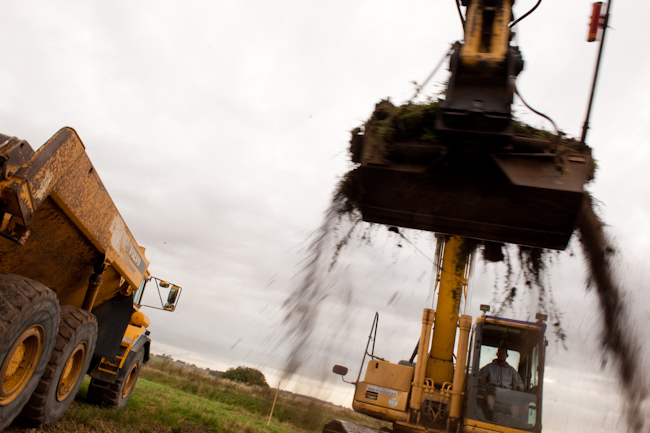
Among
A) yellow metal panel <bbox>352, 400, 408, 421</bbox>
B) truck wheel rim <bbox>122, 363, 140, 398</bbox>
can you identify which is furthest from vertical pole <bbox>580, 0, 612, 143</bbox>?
truck wheel rim <bbox>122, 363, 140, 398</bbox>

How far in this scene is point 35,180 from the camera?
312cm

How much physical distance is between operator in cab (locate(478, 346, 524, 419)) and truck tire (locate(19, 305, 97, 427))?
A: 14.4 ft

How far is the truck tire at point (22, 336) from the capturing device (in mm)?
3221

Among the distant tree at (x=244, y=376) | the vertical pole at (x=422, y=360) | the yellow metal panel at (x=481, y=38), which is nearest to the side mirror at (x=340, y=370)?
the vertical pole at (x=422, y=360)

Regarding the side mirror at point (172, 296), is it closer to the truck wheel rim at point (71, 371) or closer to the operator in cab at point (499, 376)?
the truck wheel rim at point (71, 371)

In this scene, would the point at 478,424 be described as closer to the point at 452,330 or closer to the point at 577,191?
the point at 452,330

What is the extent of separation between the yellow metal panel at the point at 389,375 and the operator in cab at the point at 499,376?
869 mm

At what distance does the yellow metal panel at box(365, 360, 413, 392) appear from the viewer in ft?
19.1

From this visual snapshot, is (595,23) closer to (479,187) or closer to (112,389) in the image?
(479,187)

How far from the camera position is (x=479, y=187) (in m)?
3.65

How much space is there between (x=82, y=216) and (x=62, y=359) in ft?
4.80

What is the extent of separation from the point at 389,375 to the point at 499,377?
52.2 inches

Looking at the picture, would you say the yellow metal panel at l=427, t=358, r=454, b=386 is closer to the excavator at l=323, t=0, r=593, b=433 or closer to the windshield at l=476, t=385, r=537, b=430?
the windshield at l=476, t=385, r=537, b=430

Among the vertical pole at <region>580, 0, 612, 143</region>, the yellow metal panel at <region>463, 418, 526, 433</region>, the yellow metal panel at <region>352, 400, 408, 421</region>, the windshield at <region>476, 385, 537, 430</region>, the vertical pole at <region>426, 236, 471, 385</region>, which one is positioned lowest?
the yellow metal panel at <region>352, 400, 408, 421</region>
